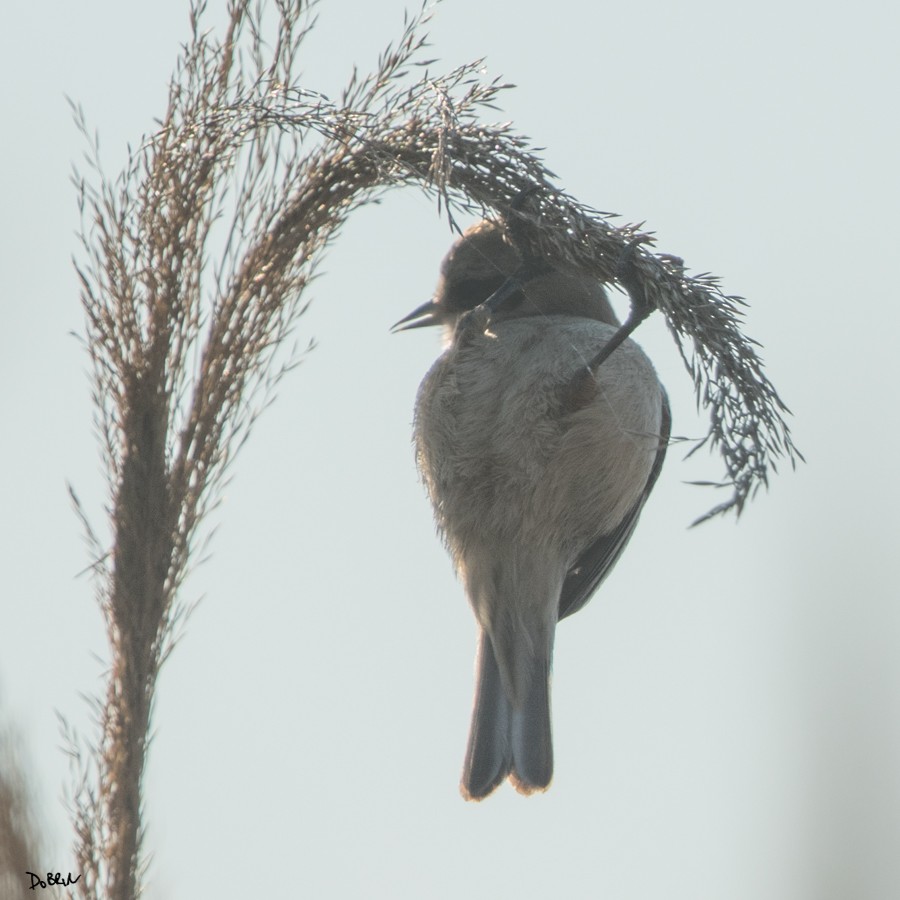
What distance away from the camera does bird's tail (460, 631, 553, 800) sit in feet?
11.0

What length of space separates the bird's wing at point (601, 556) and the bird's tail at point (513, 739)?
423 mm

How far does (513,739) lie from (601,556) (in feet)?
2.18

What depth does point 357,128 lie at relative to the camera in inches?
88.7

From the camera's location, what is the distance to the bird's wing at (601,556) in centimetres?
374

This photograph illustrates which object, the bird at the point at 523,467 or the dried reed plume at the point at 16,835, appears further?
the bird at the point at 523,467

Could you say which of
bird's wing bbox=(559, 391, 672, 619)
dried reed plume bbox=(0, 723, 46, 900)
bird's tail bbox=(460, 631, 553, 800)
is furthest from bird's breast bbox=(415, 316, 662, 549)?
dried reed plume bbox=(0, 723, 46, 900)

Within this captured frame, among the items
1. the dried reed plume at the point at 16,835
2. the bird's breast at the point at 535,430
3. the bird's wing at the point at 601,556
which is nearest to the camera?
the dried reed plume at the point at 16,835

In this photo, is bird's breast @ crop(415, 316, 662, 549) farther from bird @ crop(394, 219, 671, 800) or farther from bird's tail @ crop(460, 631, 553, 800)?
bird's tail @ crop(460, 631, 553, 800)

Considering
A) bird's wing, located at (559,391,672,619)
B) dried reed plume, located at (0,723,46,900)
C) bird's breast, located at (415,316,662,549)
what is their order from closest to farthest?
dried reed plume, located at (0,723,46,900) → bird's breast, located at (415,316,662,549) → bird's wing, located at (559,391,672,619)

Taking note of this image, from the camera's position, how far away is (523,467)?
10.8ft

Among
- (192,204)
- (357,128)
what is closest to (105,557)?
(192,204)
